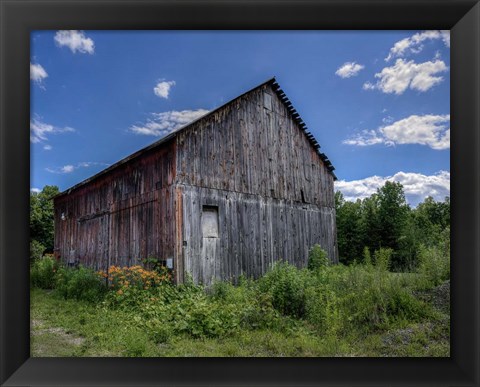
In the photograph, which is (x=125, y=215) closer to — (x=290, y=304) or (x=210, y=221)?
(x=210, y=221)

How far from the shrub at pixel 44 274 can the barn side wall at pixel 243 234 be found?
5.78 m

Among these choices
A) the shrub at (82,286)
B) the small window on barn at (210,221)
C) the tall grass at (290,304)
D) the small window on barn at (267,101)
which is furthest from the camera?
the small window on barn at (267,101)

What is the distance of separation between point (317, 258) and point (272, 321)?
6575 mm

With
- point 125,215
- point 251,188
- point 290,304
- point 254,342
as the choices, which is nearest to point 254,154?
point 251,188

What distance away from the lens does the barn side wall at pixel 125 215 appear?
886cm

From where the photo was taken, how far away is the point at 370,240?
880 inches

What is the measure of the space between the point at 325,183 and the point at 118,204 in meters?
7.47

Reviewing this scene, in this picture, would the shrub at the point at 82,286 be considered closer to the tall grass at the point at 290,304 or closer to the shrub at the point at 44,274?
the tall grass at the point at 290,304

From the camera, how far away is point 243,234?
1001cm

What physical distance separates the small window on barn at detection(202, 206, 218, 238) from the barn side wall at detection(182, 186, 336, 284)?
0.04 meters

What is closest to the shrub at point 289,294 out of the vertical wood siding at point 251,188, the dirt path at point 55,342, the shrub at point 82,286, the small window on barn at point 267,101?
the vertical wood siding at point 251,188
